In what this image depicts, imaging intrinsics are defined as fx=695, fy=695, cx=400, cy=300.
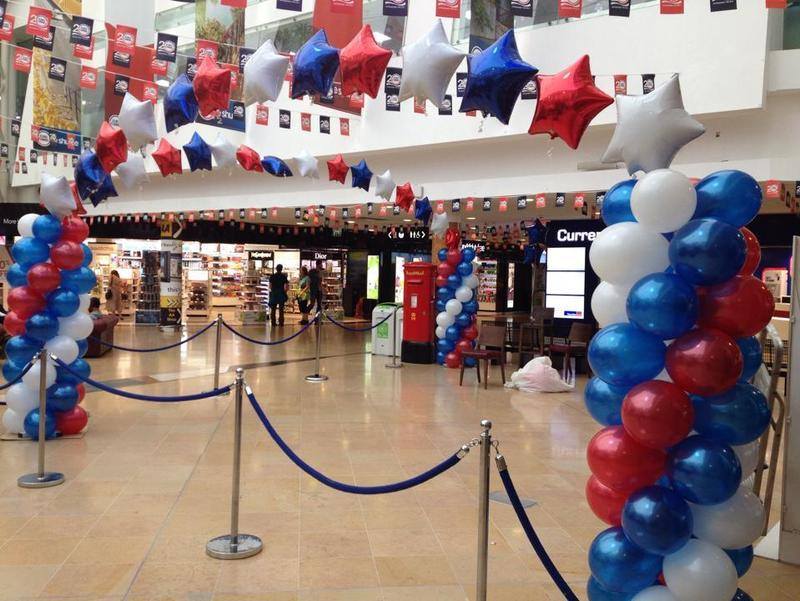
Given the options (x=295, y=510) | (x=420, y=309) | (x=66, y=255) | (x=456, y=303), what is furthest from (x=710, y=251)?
(x=420, y=309)

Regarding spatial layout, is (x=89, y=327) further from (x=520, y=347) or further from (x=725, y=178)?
(x=520, y=347)

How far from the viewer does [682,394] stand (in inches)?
110

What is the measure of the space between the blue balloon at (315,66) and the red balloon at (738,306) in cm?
346

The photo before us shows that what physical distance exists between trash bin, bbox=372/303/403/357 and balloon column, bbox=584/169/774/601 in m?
10.2

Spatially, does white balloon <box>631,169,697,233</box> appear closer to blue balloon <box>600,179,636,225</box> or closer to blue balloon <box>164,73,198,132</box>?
blue balloon <box>600,179,636,225</box>

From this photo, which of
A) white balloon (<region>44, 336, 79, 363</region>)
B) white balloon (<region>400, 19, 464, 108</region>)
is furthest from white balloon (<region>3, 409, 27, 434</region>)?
white balloon (<region>400, 19, 464, 108</region>)

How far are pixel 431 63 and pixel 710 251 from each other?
2.77 meters

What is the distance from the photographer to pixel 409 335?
12.8 metres

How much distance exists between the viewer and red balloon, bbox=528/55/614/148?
4.80m

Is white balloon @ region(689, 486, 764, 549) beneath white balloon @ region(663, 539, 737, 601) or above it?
above

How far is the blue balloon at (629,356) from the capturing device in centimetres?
288

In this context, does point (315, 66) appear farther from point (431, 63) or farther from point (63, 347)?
point (63, 347)

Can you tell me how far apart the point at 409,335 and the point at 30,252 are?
24.4 feet

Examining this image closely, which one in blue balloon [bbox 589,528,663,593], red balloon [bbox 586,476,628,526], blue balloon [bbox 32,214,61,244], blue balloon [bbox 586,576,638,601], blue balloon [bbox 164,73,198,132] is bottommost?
blue balloon [bbox 586,576,638,601]
